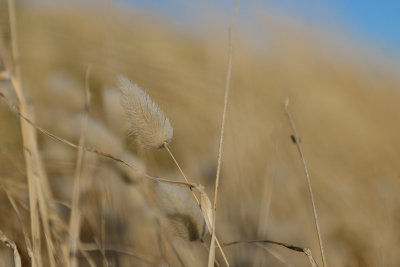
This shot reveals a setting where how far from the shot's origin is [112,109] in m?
0.52

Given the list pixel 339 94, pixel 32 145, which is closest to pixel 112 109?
pixel 32 145

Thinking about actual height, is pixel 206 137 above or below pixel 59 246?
below

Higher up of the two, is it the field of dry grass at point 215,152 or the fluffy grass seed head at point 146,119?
the fluffy grass seed head at point 146,119

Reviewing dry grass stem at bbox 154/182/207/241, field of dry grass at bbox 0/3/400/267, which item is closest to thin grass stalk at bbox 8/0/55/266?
field of dry grass at bbox 0/3/400/267

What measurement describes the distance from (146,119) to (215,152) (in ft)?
2.19

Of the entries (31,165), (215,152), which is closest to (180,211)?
(31,165)

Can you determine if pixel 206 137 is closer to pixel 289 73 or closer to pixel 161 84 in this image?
pixel 161 84

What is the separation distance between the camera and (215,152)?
988mm

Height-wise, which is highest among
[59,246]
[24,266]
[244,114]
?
[244,114]

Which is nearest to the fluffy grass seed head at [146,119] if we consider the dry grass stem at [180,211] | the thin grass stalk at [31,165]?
the dry grass stem at [180,211]

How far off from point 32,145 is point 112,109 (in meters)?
0.11

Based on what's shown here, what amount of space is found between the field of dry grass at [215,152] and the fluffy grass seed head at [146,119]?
0.04m

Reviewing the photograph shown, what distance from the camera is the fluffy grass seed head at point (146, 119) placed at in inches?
12.6

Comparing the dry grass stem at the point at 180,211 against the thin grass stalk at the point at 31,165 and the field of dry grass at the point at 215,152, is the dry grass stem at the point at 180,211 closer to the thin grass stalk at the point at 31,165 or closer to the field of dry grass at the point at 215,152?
the field of dry grass at the point at 215,152
